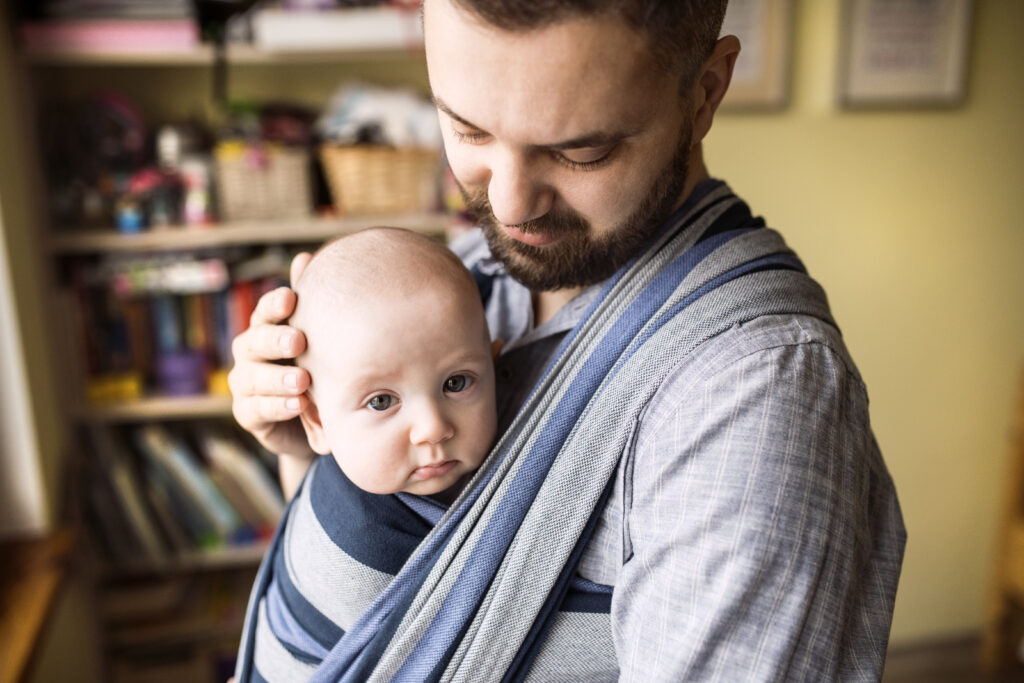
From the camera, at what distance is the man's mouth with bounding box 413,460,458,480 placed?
0.81 m

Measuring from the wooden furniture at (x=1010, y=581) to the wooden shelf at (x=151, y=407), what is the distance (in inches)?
92.9

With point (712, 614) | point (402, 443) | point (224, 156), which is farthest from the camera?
point (224, 156)

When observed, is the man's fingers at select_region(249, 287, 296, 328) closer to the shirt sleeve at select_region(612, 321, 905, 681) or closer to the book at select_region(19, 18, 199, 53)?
the shirt sleeve at select_region(612, 321, 905, 681)

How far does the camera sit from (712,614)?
60cm

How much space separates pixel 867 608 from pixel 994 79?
2.28 m

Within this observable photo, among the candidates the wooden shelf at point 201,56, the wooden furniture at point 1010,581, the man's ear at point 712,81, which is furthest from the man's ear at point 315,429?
the wooden furniture at point 1010,581

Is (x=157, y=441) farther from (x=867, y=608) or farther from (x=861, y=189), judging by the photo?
(x=861, y=189)

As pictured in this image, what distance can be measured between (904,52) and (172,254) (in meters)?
2.13

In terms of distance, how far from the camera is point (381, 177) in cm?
205

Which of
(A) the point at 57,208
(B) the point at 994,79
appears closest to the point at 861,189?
(B) the point at 994,79

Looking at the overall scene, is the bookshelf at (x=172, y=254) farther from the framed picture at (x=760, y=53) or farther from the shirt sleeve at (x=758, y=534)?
the shirt sleeve at (x=758, y=534)

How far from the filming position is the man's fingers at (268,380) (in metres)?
0.84

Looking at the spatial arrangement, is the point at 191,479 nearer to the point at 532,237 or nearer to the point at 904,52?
the point at 532,237

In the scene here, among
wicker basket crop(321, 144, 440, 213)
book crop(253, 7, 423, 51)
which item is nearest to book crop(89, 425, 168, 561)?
wicker basket crop(321, 144, 440, 213)
